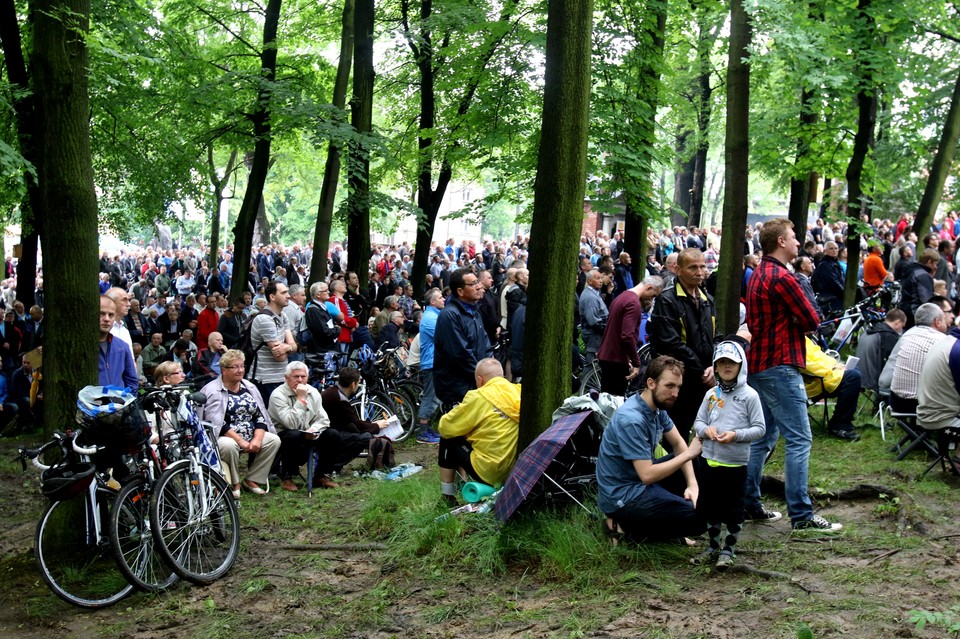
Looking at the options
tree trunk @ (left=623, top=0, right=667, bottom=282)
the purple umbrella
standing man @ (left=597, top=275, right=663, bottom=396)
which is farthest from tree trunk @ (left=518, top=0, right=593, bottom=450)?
tree trunk @ (left=623, top=0, right=667, bottom=282)

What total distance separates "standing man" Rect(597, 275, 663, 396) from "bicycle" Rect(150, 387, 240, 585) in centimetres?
380

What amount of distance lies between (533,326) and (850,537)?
8.71ft

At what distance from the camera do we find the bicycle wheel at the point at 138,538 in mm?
6672

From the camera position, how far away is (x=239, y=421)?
9523 millimetres

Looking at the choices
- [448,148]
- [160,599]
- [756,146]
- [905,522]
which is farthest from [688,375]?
[756,146]

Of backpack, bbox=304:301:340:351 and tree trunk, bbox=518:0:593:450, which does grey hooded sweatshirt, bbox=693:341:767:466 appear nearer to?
tree trunk, bbox=518:0:593:450

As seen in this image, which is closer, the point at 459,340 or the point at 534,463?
the point at 534,463

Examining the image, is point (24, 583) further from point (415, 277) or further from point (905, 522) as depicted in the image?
point (415, 277)

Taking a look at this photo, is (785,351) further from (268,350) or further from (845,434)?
(268,350)

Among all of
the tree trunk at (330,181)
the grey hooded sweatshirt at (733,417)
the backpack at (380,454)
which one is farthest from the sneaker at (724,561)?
the tree trunk at (330,181)

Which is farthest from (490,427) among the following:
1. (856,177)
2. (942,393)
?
(856,177)

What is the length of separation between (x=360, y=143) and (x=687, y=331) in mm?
11342

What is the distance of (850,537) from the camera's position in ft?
21.9

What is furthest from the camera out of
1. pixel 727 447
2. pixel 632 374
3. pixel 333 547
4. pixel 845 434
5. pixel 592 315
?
pixel 592 315
